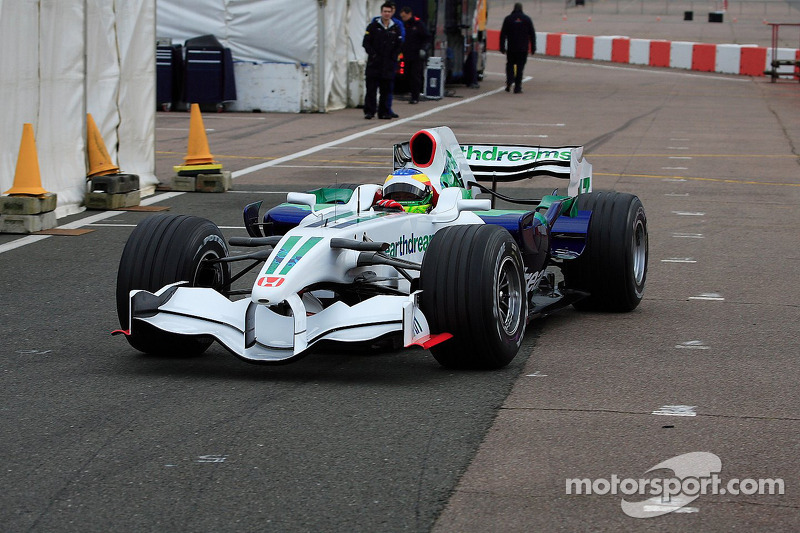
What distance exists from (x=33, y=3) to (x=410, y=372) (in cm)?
760

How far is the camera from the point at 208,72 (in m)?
25.0

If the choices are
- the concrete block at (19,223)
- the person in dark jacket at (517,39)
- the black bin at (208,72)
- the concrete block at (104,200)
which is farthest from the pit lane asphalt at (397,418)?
the person in dark jacket at (517,39)

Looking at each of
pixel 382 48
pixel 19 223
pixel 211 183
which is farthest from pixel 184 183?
pixel 382 48

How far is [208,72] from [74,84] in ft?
39.1

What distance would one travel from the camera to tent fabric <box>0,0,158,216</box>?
12.3 m

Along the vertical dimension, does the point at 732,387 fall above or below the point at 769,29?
below

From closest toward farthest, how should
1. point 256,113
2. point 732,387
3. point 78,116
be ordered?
point 732,387 → point 78,116 → point 256,113

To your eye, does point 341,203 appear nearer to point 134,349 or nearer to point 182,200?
point 134,349

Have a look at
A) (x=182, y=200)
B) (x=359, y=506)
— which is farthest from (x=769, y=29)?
(x=359, y=506)

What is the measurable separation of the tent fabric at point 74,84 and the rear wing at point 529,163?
522 centimetres

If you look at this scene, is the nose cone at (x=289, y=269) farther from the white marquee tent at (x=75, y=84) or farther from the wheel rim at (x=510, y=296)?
the white marquee tent at (x=75, y=84)

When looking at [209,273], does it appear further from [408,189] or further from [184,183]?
[184,183]

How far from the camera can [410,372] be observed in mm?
6605

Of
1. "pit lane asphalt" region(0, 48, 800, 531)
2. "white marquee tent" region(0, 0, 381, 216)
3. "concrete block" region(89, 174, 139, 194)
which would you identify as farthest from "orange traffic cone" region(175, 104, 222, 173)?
Result: "pit lane asphalt" region(0, 48, 800, 531)
